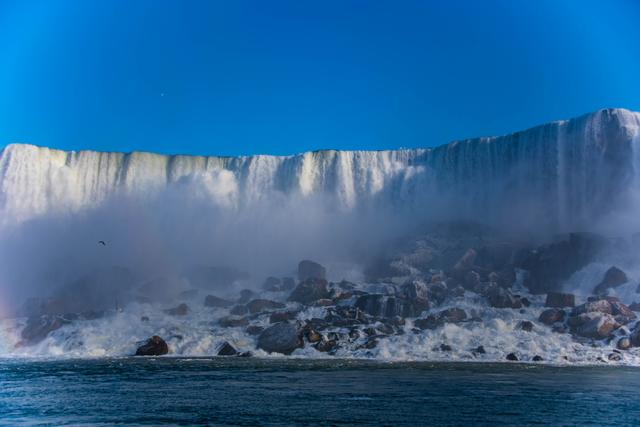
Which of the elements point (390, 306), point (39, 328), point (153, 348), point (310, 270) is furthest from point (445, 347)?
point (39, 328)

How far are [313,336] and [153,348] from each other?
26.0 ft

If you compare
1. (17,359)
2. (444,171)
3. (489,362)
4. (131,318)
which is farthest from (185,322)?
(444,171)

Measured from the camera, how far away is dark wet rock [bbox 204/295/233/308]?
141 ft

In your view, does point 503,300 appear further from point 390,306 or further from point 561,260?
point 561,260

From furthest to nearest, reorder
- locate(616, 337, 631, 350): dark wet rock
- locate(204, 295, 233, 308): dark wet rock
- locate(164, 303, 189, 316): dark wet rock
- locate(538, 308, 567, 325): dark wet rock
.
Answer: locate(204, 295, 233, 308): dark wet rock, locate(164, 303, 189, 316): dark wet rock, locate(538, 308, 567, 325): dark wet rock, locate(616, 337, 631, 350): dark wet rock

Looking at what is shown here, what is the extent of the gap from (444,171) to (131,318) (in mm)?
27924

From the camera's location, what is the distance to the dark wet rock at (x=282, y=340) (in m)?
32.2

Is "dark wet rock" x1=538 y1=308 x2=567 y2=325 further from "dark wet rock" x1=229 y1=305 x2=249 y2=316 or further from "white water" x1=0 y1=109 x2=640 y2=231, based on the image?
"dark wet rock" x1=229 y1=305 x2=249 y2=316

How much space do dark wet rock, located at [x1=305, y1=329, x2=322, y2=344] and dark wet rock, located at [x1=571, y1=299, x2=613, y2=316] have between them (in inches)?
497

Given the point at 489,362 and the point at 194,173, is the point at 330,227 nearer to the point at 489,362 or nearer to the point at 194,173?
the point at 194,173

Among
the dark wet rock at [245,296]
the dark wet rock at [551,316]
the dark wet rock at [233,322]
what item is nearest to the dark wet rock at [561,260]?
the dark wet rock at [551,316]

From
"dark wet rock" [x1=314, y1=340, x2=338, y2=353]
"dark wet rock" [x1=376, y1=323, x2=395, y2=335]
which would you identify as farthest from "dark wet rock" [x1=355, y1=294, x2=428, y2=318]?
"dark wet rock" [x1=314, y1=340, x2=338, y2=353]

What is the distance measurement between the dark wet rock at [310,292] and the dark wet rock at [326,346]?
792 cm

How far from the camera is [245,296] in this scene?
44125mm
